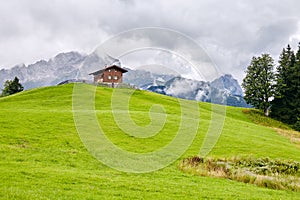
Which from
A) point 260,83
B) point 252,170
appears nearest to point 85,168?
point 252,170

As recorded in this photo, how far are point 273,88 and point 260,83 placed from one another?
10.9 ft

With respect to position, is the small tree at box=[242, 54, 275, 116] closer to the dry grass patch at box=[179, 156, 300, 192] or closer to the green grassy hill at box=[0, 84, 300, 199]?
the green grassy hill at box=[0, 84, 300, 199]

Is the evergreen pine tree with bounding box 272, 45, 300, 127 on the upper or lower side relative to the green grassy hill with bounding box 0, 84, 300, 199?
upper

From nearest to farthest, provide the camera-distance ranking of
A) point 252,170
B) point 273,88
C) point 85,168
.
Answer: point 85,168 < point 252,170 < point 273,88

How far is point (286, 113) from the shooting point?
245 feet

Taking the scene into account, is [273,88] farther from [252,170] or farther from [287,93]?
[252,170]

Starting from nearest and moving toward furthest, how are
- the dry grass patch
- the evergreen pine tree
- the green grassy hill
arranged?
1. the green grassy hill
2. the dry grass patch
3. the evergreen pine tree

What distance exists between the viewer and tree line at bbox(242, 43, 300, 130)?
74938 millimetres

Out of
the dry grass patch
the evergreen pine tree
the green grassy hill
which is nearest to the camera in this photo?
the green grassy hill

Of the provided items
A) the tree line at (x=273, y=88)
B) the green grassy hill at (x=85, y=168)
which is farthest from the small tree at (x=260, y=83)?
the green grassy hill at (x=85, y=168)

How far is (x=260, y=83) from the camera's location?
7688 centimetres

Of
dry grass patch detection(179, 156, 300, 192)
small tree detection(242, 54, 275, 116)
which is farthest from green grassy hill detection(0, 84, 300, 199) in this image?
small tree detection(242, 54, 275, 116)

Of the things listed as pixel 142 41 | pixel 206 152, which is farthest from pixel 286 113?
pixel 142 41

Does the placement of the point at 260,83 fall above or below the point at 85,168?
above
